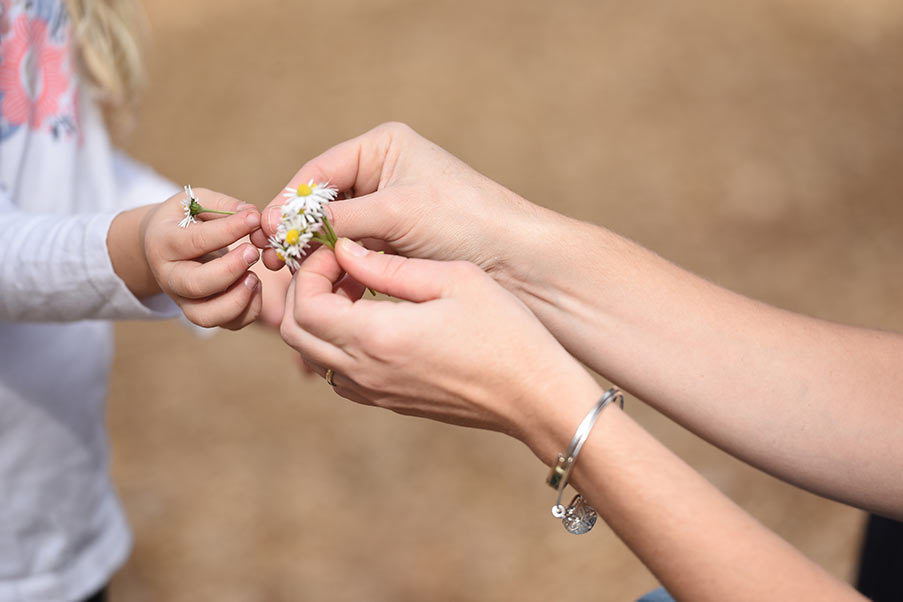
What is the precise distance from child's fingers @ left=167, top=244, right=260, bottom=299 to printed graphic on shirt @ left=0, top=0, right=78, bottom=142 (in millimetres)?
642

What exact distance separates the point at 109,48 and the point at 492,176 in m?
3.43

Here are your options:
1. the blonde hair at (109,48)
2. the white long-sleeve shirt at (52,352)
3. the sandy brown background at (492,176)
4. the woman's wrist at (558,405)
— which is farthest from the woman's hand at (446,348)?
the sandy brown background at (492,176)

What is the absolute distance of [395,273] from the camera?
128 centimetres

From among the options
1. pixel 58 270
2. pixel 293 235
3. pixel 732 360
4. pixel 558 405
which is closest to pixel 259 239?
pixel 293 235

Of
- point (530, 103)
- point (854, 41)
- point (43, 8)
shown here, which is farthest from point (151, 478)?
point (854, 41)

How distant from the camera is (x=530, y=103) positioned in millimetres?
5980

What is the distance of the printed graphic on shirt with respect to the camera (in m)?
1.69

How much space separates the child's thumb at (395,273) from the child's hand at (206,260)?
0.18 m

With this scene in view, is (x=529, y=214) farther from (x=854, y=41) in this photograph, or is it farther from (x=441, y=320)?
(x=854, y=41)

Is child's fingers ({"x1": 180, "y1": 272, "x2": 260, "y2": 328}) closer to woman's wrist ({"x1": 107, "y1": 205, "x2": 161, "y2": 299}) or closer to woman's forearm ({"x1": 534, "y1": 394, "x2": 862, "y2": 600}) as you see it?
woman's wrist ({"x1": 107, "y1": 205, "x2": 161, "y2": 299})

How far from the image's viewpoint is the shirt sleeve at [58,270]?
4.85ft

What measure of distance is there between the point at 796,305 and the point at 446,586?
2.40m

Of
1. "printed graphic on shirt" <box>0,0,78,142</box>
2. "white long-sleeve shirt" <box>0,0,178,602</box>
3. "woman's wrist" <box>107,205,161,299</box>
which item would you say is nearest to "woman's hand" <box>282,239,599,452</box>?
"woman's wrist" <box>107,205,161,299</box>

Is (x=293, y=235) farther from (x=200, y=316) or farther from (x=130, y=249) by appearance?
(x=130, y=249)
